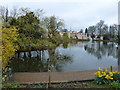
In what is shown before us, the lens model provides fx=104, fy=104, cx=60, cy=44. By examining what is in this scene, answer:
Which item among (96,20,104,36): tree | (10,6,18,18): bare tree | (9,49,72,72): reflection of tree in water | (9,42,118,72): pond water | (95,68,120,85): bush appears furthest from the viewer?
(96,20,104,36): tree

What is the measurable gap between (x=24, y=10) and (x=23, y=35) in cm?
255

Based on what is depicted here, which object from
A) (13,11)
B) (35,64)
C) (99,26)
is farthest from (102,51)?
(99,26)

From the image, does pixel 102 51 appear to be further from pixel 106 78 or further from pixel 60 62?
pixel 106 78

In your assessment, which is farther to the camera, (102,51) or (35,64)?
(102,51)

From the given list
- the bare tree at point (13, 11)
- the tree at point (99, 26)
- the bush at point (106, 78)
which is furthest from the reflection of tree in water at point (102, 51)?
the tree at point (99, 26)

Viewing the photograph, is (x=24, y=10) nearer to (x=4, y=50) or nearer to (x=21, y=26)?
(x=21, y=26)

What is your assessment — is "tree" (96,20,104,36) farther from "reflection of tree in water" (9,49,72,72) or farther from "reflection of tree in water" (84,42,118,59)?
"reflection of tree in water" (9,49,72,72)

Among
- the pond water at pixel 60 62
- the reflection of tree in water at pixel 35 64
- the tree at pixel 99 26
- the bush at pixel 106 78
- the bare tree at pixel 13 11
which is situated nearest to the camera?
the bush at pixel 106 78

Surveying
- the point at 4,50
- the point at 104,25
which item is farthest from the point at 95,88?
the point at 104,25

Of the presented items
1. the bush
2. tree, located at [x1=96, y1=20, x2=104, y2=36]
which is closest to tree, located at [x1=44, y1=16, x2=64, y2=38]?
the bush

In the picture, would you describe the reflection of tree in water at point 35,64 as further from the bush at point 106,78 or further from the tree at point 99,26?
the tree at point 99,26

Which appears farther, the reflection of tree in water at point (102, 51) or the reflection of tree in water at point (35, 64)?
the reflection of tree in water at point (102, 51)

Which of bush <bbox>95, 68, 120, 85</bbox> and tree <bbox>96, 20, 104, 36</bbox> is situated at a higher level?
tree <bbox>96, 20, 104, 36</bbox>

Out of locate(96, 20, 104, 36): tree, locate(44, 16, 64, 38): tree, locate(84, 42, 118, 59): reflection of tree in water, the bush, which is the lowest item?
locate(84, 42, 118, 59): reflection of tree in water
